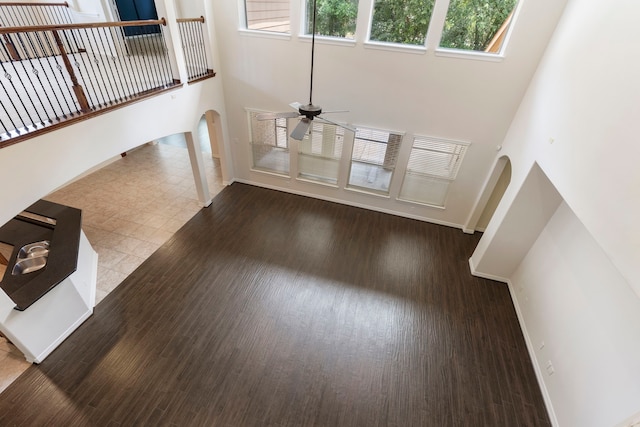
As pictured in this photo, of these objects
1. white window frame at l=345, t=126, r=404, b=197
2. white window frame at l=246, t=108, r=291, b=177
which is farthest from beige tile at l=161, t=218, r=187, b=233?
white window frame at l=345, t=126, r=404, b=197

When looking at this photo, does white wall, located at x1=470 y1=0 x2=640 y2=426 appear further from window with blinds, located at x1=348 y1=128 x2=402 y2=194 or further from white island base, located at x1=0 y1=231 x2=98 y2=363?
white island base, located at x1=0 y1=231 x2=98 y2=363

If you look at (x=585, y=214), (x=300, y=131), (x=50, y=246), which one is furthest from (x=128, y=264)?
(x=585, y=214)

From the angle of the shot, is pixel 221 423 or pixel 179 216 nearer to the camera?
pixel 221 423

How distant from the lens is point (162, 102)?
17.9 ft

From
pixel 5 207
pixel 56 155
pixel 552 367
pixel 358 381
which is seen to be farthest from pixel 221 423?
pixel 552 367

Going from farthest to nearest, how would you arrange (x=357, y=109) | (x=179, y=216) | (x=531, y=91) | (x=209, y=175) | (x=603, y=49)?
(x=209, y=175) → (x=179, y=216) → (x=357, y=109) → (x=531, y=91) → (x=603, y=49)

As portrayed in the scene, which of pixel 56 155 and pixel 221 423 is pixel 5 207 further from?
pixel 221 423

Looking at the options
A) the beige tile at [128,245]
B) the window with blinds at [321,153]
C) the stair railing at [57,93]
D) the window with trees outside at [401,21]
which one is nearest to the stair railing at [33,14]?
the stair railing at [57,93]

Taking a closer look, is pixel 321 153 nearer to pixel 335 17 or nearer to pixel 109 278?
pixel 335 17

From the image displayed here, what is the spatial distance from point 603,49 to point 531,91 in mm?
1907

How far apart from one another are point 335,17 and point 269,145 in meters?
3.37

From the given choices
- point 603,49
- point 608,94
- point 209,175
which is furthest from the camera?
point 209,175

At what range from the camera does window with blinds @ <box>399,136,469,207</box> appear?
6511 millimetres

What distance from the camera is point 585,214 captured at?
10.5 ft
